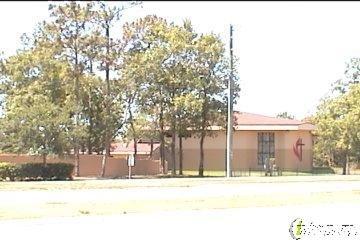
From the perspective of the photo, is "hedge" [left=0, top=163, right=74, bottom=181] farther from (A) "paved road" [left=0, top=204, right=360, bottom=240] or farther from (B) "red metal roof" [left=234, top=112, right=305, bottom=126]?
(A) "paved road" [left=0, top=204, right=360, bottom=240]

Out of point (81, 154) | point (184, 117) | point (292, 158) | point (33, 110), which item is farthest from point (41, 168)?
point (292, 158)

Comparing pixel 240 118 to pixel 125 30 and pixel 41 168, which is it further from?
pixel 41 168

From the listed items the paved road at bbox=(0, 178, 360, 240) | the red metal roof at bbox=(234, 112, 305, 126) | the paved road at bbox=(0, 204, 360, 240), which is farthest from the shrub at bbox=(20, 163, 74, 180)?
the paved road at bbox=(0, 204, 360, 240)

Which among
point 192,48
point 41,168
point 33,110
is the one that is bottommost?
point 41,168

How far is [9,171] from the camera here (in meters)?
42.3

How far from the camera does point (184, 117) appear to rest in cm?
5284

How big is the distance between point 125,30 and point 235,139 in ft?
70.6

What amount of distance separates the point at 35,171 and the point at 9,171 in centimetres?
171

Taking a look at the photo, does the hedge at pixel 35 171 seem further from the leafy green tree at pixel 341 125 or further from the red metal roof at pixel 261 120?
the red metal roof at pixel 261 120

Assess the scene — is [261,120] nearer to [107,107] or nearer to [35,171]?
[107,107]

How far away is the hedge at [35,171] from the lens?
139ft

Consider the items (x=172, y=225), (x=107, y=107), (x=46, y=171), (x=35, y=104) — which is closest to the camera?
(x=172, y=225)

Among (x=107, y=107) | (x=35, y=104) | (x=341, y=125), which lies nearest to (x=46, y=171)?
(x=35, y=104)

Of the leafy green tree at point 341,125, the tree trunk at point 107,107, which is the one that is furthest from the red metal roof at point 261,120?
the tree trunk at point 107,107
